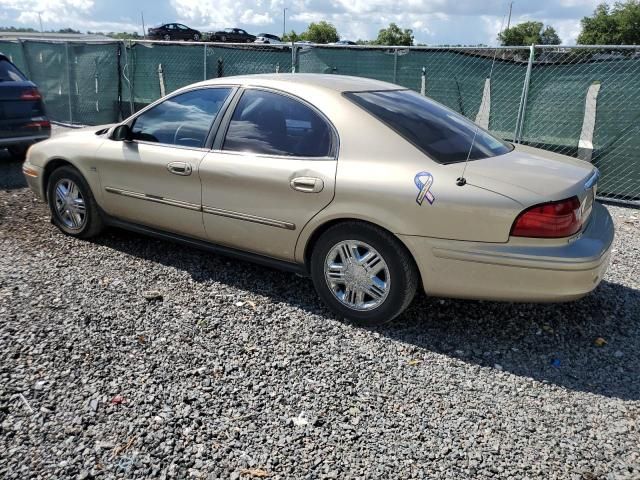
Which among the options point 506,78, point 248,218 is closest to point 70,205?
point 248,218

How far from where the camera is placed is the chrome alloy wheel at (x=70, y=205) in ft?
16.8

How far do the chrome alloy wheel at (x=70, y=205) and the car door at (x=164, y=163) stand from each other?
0.40m

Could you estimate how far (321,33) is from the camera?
226ft

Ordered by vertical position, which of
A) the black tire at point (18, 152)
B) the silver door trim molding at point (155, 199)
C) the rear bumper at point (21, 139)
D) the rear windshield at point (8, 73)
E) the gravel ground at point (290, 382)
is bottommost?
the gravel ground at point (290, 382)

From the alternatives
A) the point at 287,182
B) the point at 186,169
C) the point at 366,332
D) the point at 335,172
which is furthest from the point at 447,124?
the point at 186,169

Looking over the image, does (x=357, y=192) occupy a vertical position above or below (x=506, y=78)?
below

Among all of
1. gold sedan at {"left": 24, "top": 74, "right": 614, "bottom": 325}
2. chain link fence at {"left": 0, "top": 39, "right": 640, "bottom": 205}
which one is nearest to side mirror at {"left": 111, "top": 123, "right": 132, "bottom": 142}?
gold sedan at {"left": 24, "top": 74, "right": 614, "bottom": 325}

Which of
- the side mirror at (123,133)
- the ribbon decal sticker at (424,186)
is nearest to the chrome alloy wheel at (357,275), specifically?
the ribbon decal sticker at (424,186)

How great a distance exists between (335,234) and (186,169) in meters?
1.34

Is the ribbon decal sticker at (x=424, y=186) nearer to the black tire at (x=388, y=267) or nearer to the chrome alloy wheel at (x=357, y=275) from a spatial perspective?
the black tire at (x=388, y=267)

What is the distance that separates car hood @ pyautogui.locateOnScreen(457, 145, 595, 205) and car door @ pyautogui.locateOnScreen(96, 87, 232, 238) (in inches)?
79.0

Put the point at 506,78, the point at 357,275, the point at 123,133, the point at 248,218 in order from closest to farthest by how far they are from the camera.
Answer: the point at 357,275 → the point at 248,218 → the point at 123,133 → the point at 506,78

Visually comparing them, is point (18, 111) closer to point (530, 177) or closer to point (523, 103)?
point (523, 103)

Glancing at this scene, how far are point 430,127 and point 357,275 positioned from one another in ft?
3.70
